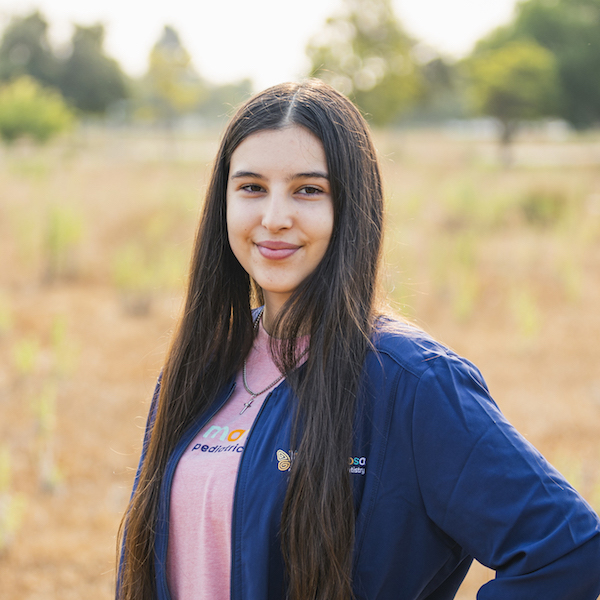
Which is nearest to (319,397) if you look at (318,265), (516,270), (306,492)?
(306,492)

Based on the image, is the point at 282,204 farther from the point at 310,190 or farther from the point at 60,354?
the point at 60,354

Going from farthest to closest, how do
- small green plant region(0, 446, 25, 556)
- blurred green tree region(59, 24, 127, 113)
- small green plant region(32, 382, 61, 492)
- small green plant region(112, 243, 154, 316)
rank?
blurred green tree region(59, 24, 127, 113)
small green plant region(112, 243, 154, 316)
small green plant region(32, 382, 61, 492)
small green plant region(0, 446, 25, 556)

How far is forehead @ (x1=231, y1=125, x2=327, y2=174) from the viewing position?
1299 mm

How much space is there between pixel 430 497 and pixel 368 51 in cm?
1929

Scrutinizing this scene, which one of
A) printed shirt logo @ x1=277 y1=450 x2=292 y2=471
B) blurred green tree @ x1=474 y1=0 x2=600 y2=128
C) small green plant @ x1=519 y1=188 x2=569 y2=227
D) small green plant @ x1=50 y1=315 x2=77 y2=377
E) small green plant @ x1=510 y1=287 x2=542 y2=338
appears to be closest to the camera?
printed shirt logo @ x1=277 y1=450 x2=292 y2=471

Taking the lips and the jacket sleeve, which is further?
the lips

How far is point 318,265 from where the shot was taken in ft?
4.42

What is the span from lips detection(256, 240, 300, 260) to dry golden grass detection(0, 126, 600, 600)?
0.31m

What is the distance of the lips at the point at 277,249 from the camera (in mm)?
1336

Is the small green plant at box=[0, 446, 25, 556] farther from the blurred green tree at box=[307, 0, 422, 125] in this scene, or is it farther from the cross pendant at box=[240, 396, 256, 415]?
the blurred green tree at box=[307, 0, 422, 125]

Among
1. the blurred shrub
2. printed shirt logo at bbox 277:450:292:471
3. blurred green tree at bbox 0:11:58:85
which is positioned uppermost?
blurred green tree at bbox 0:11:58:85

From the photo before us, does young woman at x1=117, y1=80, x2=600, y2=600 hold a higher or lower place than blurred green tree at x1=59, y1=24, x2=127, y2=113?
lower

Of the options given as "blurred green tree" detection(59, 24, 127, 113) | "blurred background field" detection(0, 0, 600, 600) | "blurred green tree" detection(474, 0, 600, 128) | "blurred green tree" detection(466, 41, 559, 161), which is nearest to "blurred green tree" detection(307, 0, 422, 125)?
"blurred background field" detection(0, 0, 600, 600)

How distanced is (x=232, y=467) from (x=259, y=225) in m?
0.52
